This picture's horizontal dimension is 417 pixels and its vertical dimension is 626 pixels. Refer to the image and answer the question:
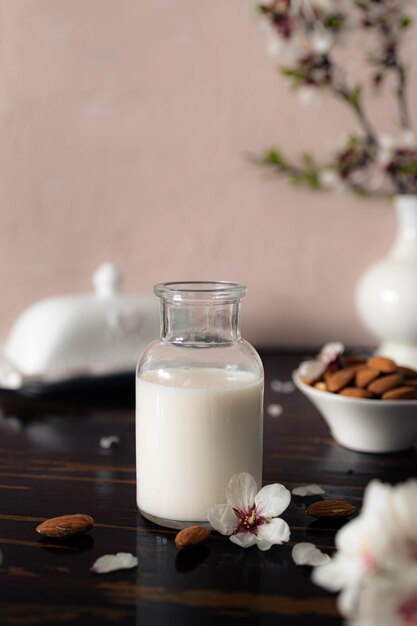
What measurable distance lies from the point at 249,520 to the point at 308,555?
6 cm

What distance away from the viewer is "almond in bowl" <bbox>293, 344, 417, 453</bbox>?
2.50 ft

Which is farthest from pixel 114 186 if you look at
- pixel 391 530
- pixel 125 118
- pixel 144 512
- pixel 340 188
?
pixel 391 530

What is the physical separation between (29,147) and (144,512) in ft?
2.93

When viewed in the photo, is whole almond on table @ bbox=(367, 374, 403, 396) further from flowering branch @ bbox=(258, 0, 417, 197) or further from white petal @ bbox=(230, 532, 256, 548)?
flowering branch @ bbox=(258, 0, 417, 197)

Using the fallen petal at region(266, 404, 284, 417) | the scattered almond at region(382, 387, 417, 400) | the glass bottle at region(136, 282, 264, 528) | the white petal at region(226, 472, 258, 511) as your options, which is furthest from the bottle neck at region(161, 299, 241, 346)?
the fallen petal at region(266, 404, 284, 417)

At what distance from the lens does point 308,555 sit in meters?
0.54

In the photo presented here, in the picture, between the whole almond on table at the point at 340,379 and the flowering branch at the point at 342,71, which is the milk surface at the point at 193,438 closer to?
the whole almond on table at the point at 340,379

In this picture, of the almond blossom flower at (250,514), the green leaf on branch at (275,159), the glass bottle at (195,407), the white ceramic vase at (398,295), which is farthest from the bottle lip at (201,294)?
the green leaf on branch at (275,159)

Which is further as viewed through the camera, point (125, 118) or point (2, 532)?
point (125, 118)

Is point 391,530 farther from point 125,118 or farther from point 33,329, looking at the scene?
point 125,118

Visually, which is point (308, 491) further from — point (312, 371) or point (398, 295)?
point (398, 295)

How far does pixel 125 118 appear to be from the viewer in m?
1.31

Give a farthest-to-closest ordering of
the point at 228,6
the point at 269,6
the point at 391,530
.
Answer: the point at 228,6 → the point at 269,6 → the point at 391,530

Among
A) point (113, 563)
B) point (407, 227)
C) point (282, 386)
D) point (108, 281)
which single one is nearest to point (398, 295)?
point (407, 227)
